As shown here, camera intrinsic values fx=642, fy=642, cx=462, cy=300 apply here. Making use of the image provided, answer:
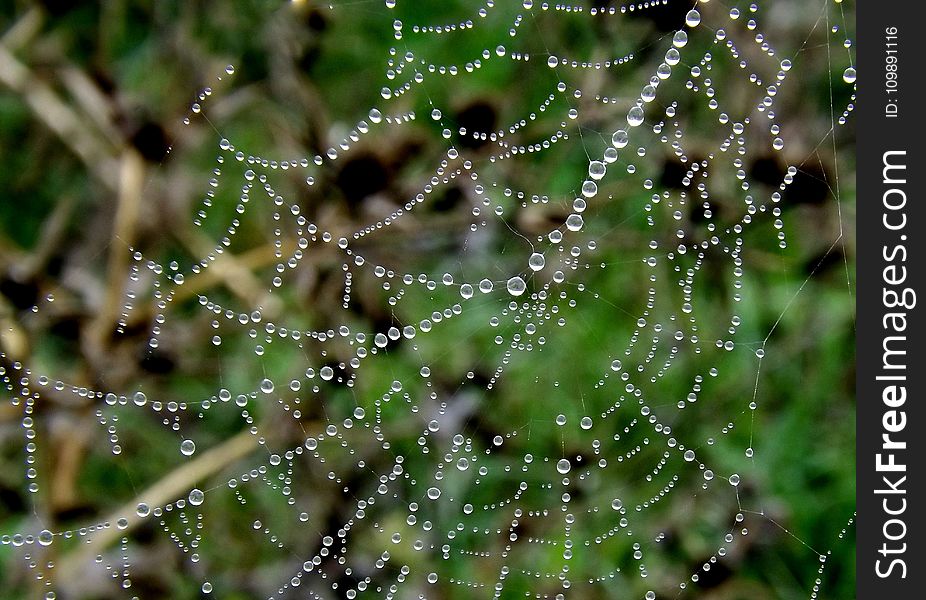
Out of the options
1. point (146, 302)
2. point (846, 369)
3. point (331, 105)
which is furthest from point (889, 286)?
point (146, 302)

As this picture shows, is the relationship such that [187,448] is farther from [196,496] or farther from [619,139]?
[619,139]

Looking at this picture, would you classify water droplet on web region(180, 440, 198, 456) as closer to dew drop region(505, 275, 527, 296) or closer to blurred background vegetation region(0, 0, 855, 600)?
blurred background vegetation region(0, 0, 855, 600)

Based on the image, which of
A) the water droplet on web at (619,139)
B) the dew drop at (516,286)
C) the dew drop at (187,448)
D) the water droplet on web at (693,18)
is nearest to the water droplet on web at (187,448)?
the dew drop at (187,448)

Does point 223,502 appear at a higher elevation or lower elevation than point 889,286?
lower

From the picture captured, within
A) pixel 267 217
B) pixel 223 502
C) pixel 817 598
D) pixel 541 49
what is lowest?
pixel 817 598

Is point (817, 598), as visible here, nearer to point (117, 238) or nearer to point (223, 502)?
point (223, 502)

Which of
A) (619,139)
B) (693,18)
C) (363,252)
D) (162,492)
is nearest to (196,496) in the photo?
(162,492)

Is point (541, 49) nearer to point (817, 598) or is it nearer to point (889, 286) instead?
point (889, 286)

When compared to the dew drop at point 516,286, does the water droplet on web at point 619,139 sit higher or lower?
higher

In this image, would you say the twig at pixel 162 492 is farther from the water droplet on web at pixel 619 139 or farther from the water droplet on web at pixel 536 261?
the water droplet on web at pixel 619 139
